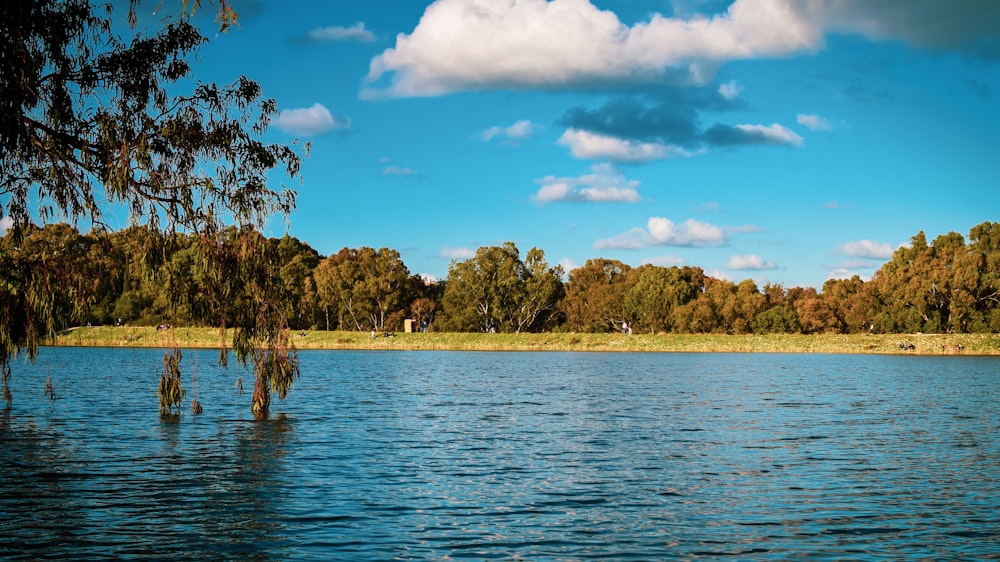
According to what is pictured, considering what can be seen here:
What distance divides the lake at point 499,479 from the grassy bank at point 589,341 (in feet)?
234

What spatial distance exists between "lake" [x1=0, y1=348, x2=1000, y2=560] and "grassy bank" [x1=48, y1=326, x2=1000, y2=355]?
7140 cm

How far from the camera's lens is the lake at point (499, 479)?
1431 centimetres

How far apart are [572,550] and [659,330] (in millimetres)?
137135

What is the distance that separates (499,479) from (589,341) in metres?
104

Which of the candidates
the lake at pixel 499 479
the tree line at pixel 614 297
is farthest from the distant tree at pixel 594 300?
the lake at pixel 499 479

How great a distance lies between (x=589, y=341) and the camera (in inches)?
4857

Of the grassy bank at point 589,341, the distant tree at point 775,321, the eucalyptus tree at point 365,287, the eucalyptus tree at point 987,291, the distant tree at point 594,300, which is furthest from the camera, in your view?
the distant tree at point 594,300

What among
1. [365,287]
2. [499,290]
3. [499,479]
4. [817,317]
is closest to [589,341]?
[499,290]

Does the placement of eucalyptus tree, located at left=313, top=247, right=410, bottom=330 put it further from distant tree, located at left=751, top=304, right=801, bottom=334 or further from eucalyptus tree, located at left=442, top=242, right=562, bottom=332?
distant tree, located at left=751, top=304, right=801, bottom=334

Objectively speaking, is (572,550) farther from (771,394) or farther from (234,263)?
(771,394)

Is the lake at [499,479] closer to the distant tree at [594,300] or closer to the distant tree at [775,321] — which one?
the distant tree at [775,321]

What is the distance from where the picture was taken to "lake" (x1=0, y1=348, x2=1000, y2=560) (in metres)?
14.3

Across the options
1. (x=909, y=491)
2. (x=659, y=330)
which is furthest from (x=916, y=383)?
(x=659, y=330)

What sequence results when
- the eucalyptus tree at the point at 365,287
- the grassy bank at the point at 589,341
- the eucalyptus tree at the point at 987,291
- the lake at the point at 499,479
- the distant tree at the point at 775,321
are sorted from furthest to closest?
the eucalyptus tree at the point at 365,287
the distant tree at the point at 775,321
the eucalyptus tree at the point at 987,291
the grassy bank at the point at 589,341
the lake at the point at 499,479
